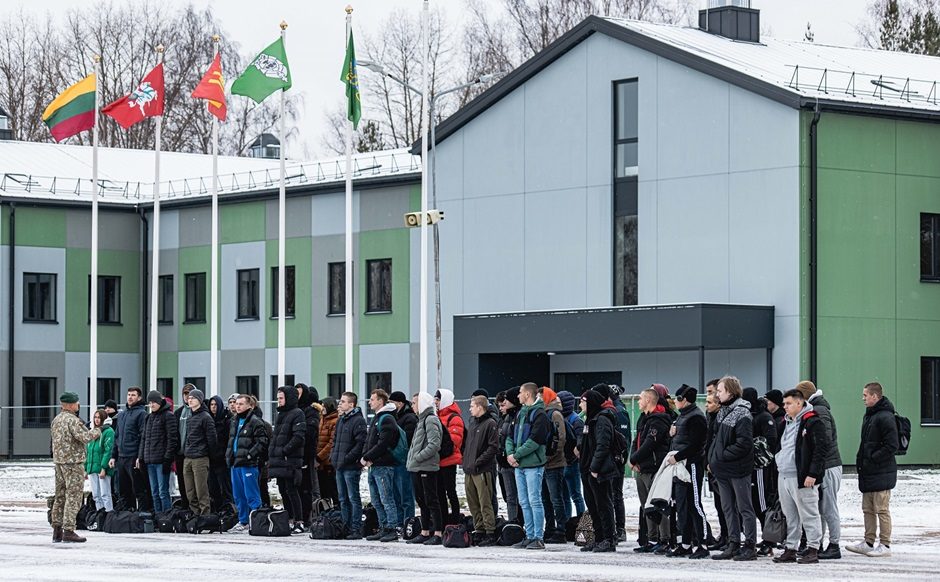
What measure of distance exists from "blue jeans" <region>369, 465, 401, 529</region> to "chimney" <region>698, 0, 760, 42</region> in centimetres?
2409

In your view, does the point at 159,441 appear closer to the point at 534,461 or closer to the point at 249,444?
the point at 249,444

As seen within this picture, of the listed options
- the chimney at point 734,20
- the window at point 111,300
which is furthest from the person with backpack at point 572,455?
the window at point 111,300

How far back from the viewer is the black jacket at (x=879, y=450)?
738 inches

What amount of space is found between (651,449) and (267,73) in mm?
14075

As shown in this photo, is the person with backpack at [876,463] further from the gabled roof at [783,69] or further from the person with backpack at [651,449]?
the gabled roof at [783,69]

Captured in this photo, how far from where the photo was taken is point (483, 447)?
20.8 metres

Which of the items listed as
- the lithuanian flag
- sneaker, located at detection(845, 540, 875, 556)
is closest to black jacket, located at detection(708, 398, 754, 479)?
sneaker, located at detection(845, 540, 875, 556)

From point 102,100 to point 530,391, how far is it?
51.5m

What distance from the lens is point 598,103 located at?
3956 cm

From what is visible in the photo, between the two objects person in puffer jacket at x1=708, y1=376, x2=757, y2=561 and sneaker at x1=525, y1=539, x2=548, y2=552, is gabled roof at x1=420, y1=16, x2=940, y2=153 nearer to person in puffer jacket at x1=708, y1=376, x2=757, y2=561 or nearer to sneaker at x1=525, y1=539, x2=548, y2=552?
sneaker at x1=525, y1=539, x2=548, y2=552

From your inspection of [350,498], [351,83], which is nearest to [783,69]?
[351,83]

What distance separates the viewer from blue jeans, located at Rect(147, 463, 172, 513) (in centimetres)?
2386

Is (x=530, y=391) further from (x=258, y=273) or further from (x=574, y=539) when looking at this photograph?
(x=258, y=273)

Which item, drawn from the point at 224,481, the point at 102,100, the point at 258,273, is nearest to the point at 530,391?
the point at 224,481
